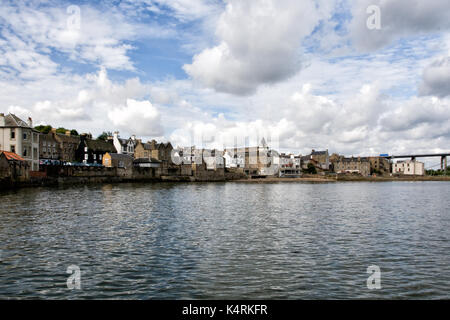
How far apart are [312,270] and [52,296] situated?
10061mm

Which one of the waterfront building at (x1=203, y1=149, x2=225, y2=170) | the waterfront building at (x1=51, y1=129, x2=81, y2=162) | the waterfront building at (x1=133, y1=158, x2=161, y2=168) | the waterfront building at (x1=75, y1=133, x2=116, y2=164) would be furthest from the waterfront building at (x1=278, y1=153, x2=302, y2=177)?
the waterfront building at (x1=51, y1=129, x2=81, y2=162)

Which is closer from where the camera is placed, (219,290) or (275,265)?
(219,290)

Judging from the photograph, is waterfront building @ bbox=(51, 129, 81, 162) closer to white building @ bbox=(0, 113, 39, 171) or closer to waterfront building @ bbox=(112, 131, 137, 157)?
waterfront building @ bbox=(112, 131, 137, 157)

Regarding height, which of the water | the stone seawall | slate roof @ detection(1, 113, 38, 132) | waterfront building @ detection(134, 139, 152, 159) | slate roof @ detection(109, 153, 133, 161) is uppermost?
slate roof @ detection(1, 113, 38, 132)

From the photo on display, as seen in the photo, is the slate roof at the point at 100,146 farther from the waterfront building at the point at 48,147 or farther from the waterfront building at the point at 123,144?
the waterfront building at the point at 48,147

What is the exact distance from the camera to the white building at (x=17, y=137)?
70.9 meters

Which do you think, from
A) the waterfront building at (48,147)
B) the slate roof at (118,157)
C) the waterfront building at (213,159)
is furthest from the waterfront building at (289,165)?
the waterfront building at (48,147)

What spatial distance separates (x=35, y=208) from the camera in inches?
1348

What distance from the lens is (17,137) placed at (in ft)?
235

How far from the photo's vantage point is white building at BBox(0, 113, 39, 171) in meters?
70.9

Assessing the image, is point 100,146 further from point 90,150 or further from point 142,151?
point 142,151

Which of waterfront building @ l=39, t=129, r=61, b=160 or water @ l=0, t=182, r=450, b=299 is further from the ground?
waterfront building @ l=39, t=129, r=61, b=160
